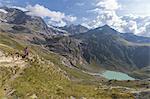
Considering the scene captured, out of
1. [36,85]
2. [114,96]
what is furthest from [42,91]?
[114,96]

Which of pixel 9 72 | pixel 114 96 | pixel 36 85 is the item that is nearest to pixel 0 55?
pixel 9 72

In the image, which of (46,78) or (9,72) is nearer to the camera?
(9,72)

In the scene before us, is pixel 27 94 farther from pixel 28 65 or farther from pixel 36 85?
pixel 28 65

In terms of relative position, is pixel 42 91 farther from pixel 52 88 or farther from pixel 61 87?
pixel 61 87

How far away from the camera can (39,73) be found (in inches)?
5084

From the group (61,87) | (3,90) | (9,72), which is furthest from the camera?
(61,87)

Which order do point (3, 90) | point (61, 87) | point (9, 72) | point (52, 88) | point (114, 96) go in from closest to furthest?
point (3, 90)
point (9, 72)
point (52, 88)
point (61, 87)
point (114, 96)

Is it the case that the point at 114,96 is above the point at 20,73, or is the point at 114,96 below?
below

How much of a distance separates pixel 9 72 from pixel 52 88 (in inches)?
748

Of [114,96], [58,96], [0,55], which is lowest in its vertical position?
[114,96]

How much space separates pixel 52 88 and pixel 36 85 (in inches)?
336

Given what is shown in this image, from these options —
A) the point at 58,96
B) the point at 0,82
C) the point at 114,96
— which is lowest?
the point at 114,96

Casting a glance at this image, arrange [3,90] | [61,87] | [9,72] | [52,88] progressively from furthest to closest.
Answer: [61,87]
[52,88]
[9,72]
[3,90]

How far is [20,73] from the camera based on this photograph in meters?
118
